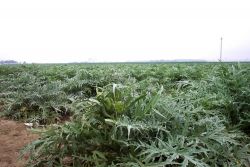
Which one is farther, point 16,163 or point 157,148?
point 16,163

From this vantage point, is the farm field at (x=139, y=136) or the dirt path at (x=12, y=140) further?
the dirt path at (x=12, y=140)

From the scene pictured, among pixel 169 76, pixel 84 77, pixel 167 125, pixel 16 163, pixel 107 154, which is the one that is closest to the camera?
pixel 107 154

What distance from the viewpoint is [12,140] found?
3852 mm

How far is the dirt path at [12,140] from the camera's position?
307 cm

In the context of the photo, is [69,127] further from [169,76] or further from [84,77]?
[169,76]

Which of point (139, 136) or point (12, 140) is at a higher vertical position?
point (139, 136)

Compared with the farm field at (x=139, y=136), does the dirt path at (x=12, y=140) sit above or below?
below

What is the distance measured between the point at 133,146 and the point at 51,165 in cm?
68

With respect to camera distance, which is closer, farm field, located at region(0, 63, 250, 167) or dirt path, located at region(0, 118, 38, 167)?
farm field, located at region(0, 63, 250, 167)

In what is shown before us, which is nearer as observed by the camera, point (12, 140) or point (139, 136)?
point (139, 136)

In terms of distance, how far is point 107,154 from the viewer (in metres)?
2.37

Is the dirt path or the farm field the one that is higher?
the farm field

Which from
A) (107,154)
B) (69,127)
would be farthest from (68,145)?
(107,154)

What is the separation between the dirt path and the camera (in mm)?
3072
